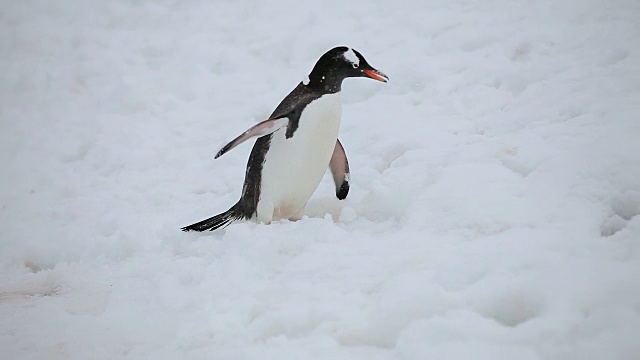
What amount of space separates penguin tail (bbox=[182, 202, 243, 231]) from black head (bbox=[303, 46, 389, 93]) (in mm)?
696

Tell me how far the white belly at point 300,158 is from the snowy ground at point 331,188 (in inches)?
8.8

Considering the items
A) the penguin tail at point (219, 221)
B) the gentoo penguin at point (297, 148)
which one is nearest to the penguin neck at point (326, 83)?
the gentoo penguin at point (297, 148)

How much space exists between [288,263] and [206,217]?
3.14 ft

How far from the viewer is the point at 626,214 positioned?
2.18 m

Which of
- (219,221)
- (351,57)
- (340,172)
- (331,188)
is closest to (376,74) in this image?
(351,57)

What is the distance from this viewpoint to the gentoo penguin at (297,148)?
2.87 metres

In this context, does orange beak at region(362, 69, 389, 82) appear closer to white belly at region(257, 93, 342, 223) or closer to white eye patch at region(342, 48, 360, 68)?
white eye patch at region(342, 48, 360, 68)

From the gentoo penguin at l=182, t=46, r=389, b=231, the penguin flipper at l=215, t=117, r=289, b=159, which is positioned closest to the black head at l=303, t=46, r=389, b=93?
the gentoo penguin at l=182, t=46, r=389, b=231

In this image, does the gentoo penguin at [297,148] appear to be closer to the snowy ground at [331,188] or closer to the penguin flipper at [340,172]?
the penguin flipper at [340,172]

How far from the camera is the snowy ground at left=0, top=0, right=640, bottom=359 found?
186cm

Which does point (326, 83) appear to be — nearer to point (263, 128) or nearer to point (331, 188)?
point (263, 128)

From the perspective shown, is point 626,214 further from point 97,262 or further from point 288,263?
point 97,262

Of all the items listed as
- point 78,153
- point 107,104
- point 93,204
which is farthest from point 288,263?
point 107,104

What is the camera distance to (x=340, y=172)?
10.2 ft
